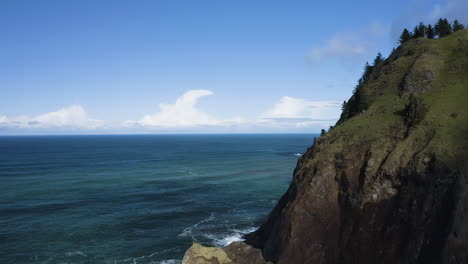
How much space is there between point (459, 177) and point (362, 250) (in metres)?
12.1

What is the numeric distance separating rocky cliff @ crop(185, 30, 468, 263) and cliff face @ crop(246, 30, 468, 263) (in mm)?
91

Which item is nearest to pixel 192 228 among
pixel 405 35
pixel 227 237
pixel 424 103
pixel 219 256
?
pixel 227 237

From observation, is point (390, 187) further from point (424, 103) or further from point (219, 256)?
point (219, 256)

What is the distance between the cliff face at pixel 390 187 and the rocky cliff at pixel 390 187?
9 centimetres

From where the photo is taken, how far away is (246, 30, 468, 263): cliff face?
27703mm

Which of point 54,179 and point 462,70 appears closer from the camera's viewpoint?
point 462,70

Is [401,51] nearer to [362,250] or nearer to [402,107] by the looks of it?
[402,107]

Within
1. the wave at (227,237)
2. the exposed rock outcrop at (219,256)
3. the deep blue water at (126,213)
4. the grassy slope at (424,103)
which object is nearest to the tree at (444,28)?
the grassy slope at (424,103)

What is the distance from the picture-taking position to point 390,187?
33.1 metres

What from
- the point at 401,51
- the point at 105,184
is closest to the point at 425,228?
the point at 401,51

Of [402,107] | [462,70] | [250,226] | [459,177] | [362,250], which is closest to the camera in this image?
[459,177]

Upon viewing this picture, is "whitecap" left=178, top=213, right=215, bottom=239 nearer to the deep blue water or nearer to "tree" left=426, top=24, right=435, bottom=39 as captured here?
the deep blue water

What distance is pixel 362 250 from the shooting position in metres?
32.8

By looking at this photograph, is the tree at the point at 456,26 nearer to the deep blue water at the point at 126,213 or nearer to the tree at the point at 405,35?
the tree at the point at 405,35
